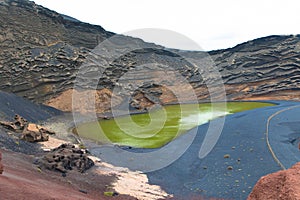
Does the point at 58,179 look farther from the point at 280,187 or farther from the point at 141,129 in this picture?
the point at 141,129

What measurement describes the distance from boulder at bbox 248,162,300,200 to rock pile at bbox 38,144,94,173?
1554cm

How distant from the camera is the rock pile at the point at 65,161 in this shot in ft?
73.1

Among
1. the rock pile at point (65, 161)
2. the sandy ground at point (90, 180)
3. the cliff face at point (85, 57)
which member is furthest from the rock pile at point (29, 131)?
Answer: the cliff face at point (85, 57)

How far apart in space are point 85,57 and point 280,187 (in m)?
60.9

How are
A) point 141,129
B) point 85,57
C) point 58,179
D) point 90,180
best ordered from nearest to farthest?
point 58,179
point 90,180
point 141,129
point 85,57

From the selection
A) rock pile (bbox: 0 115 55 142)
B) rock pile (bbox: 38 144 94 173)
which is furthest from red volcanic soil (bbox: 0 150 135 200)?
rock pile (bbox: 0 115 55 142)

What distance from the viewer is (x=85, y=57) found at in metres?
66.6

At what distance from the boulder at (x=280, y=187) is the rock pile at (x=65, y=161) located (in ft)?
51.0

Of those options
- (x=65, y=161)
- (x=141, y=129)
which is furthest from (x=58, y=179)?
(x=141, y=129)

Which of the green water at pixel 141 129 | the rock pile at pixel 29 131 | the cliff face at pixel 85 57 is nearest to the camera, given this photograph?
Answer: the rock pile at pixel 29 131

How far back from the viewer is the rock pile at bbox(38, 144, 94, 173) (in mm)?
22267

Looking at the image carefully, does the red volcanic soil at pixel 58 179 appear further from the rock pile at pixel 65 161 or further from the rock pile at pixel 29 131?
the rock pile at pixel 29 131

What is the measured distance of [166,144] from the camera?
3181cm

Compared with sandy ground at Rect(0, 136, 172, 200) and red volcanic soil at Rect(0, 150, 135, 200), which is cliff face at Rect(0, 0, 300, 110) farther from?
red volcanic soil at Rect(0, 150, 135, 200)
